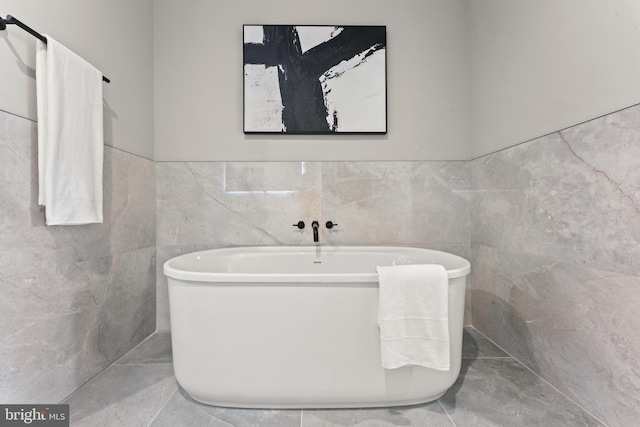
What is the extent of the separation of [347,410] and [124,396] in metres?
1.01

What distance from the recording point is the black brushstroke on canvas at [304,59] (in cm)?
194

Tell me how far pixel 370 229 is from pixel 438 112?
0.99 meters

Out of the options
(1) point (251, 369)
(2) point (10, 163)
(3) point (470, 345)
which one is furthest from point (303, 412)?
(2) point (10, 163)

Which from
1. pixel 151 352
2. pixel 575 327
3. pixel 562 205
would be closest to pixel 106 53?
pixel 151 352

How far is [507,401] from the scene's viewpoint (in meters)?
1.20

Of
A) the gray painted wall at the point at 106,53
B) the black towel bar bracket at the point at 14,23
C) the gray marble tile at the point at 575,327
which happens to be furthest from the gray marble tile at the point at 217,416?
the black towel bar bracket at the point at 14,23

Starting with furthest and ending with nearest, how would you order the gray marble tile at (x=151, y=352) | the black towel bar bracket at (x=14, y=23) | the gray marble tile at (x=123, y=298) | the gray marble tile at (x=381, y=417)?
1. the gray marble tile at (x=151, y=352)
2. the gray marble tile at (x=123, y=298)
3. the gray marble tile at (x=381, y=417)
4. the black towel bar bracket at (x=14, y=23)

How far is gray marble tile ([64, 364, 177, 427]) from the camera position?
3.66ft

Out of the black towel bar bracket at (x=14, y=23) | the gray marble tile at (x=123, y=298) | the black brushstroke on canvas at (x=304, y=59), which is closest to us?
the black towel bar bracket at (x=14, y=23)

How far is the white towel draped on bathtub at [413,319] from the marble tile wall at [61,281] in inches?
54.5

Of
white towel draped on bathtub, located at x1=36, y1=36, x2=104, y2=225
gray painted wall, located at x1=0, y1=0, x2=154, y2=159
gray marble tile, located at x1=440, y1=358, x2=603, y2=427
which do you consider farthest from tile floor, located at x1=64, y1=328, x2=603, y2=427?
gray painted wall, located at x1=0, y1=0, x2=154, y2=159

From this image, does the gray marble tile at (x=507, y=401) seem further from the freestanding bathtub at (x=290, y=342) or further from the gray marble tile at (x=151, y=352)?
the gray marble tile at (x=151, y=352)

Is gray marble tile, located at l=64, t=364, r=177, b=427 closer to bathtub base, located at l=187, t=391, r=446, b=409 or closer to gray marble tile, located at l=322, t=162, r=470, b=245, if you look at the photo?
bathtub base, located at l=187, t=391, r=446, b=409

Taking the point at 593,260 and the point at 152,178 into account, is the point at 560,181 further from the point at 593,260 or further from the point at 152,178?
the point at 152,178
